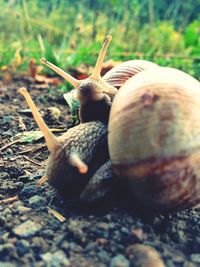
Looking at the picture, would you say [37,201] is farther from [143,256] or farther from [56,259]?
[143,256]

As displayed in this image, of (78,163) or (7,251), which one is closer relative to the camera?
(7,251)

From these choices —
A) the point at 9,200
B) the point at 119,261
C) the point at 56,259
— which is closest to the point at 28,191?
the point at 9,200

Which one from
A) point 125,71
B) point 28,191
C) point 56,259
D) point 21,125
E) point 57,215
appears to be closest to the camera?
point 56,259

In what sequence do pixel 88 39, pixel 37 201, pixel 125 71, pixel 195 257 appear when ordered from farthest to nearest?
1. pixel 88 39
2. pixel 125 71
3. pixel 37 201
4. pixel 195 257

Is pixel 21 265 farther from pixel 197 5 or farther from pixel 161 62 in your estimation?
pixel 197 5

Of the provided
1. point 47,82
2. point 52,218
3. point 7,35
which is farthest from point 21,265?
point 7,35

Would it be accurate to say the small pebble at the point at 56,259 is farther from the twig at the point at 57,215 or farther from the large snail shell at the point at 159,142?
the large snail shell at the point at 159,142

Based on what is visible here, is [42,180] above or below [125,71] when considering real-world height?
below

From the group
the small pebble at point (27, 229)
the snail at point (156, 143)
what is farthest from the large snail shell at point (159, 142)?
the small pebble at point (27, 229)
